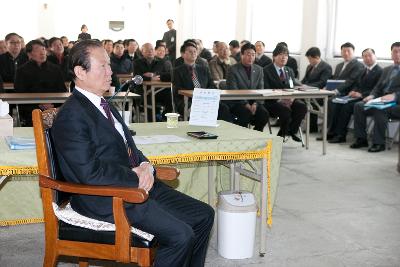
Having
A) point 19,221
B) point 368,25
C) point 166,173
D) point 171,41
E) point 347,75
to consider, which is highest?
point 368,25

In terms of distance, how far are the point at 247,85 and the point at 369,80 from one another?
174 cm

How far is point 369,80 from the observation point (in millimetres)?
7125

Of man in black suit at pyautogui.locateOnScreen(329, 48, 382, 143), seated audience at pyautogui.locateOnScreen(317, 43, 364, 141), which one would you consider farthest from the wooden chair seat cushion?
seated audience at pyautogui.locateOnScreen(317, 43, 364, 141)

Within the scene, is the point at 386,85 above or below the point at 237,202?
above

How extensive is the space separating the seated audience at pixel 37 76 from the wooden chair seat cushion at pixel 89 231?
4016 mm

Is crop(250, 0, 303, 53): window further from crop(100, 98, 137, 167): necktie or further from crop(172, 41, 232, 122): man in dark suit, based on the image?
crop(100, 98, 137, 167): necktie

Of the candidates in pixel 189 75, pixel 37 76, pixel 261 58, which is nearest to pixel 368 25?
pixel 261 58

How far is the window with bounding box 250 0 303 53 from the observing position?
9883mm

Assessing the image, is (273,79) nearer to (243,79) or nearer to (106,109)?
(243,79)

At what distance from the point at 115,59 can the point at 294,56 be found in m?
3.12

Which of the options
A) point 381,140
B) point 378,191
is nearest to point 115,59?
point 381,140

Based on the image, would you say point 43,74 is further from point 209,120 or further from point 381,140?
point 381,140

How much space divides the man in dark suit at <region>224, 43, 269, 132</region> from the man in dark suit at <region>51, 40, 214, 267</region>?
3.83 m

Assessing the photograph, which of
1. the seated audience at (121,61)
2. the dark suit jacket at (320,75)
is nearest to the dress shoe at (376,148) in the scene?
the dark suit jacket at (320,75)
